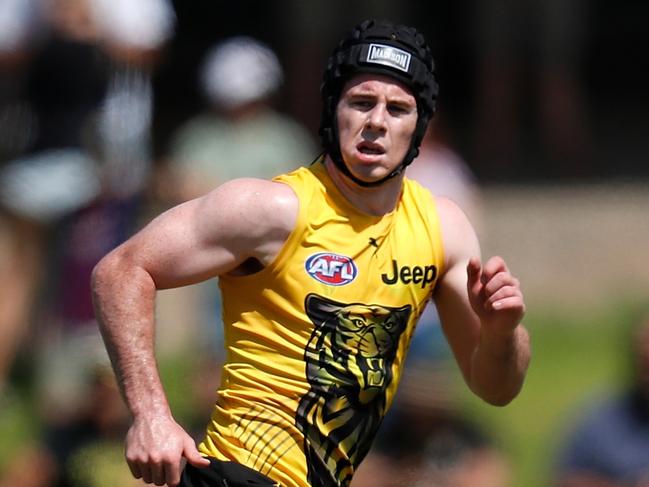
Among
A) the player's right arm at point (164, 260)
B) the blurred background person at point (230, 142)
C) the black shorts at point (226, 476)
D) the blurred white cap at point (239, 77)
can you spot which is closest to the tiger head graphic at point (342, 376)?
the black shorts at point (226, 476)

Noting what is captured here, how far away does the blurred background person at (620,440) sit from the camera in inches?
336

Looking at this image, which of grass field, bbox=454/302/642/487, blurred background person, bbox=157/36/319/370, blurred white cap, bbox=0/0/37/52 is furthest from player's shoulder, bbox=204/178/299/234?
blurred white cap, bbox=0/0/37/52

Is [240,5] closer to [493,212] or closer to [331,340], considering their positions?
[493,212]

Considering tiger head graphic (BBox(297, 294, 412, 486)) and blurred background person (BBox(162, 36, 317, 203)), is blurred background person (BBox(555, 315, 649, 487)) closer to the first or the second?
blurred background person (BBox(162, 36, 317, 203))

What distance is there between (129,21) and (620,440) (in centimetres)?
402

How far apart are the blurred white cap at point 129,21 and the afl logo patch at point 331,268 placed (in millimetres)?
5162

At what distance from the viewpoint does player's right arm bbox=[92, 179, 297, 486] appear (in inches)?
204

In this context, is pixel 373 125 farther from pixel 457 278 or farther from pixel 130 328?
pixel 130 328

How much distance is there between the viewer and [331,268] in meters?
5.36

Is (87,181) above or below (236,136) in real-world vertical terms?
below

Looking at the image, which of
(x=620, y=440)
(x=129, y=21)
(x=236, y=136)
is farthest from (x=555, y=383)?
(x=129, y=21)

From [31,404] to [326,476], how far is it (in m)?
5.85

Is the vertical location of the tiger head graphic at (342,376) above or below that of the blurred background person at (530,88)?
below

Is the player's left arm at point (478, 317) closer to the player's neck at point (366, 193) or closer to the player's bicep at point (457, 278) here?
the player's bicep at point (457, 278)
